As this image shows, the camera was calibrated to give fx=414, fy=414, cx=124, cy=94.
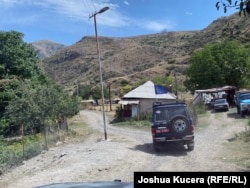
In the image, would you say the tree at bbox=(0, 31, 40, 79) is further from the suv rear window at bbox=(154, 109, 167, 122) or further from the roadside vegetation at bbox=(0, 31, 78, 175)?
the suv rear window at bbox=(154, 109, 167, 122)

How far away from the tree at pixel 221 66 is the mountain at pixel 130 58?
4221 centimetres

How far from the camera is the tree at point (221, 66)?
6481 cm

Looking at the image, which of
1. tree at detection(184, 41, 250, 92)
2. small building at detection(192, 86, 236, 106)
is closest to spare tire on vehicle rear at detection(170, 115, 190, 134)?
small building at detection(192, 86, 236, 106)

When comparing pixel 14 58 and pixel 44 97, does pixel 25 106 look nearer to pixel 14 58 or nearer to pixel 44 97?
pixel 44 97

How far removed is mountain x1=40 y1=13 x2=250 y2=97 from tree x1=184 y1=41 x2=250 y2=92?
42.2m

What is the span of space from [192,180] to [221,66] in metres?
64.1

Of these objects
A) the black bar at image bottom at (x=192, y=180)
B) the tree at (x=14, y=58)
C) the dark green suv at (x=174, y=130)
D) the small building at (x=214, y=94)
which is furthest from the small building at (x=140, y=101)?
the black bar at image bottom at (x=192, y=180)

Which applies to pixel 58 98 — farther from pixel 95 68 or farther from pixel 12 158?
pixel 95 68

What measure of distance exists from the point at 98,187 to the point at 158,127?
15598mm

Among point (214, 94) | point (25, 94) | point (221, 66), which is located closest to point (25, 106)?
point (25, 94)

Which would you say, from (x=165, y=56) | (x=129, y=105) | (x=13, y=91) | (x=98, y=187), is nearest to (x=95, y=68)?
(x=165, y=56)

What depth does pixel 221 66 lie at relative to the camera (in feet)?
214

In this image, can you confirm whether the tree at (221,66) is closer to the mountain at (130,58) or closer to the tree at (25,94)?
the tree at (25,94)

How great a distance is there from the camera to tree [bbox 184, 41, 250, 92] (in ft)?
213
